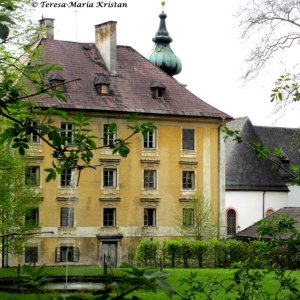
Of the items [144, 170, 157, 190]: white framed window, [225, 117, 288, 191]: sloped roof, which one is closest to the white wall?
[225, 117, 288, 191]: sloped roof

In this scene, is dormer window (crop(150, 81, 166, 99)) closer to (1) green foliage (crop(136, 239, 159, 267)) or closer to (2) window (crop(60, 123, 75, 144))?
(1) green foliage (crop(136, 239, 159, 267))

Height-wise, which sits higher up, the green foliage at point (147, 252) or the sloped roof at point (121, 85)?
the sloped roof at point (121, 85)

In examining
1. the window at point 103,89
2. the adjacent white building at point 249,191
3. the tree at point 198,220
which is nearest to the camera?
the tree at point 198,220

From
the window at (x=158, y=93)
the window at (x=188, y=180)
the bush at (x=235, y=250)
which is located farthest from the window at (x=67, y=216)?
the bush at (x=235, y=250)

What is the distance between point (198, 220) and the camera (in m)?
38.7

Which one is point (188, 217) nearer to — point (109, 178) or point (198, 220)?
point (198, 220)

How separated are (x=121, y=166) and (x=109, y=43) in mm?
6689

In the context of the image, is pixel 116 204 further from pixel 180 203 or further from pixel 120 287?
pixel 120 287

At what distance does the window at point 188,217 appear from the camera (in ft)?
129

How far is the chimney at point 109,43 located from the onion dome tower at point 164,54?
8.50 metres

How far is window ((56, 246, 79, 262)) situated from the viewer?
122 ft

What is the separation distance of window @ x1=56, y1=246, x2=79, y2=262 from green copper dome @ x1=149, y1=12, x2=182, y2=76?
16.3 meters

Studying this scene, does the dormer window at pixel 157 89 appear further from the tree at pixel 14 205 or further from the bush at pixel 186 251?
the tree at pixel 14 205

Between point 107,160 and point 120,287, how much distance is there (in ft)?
119
